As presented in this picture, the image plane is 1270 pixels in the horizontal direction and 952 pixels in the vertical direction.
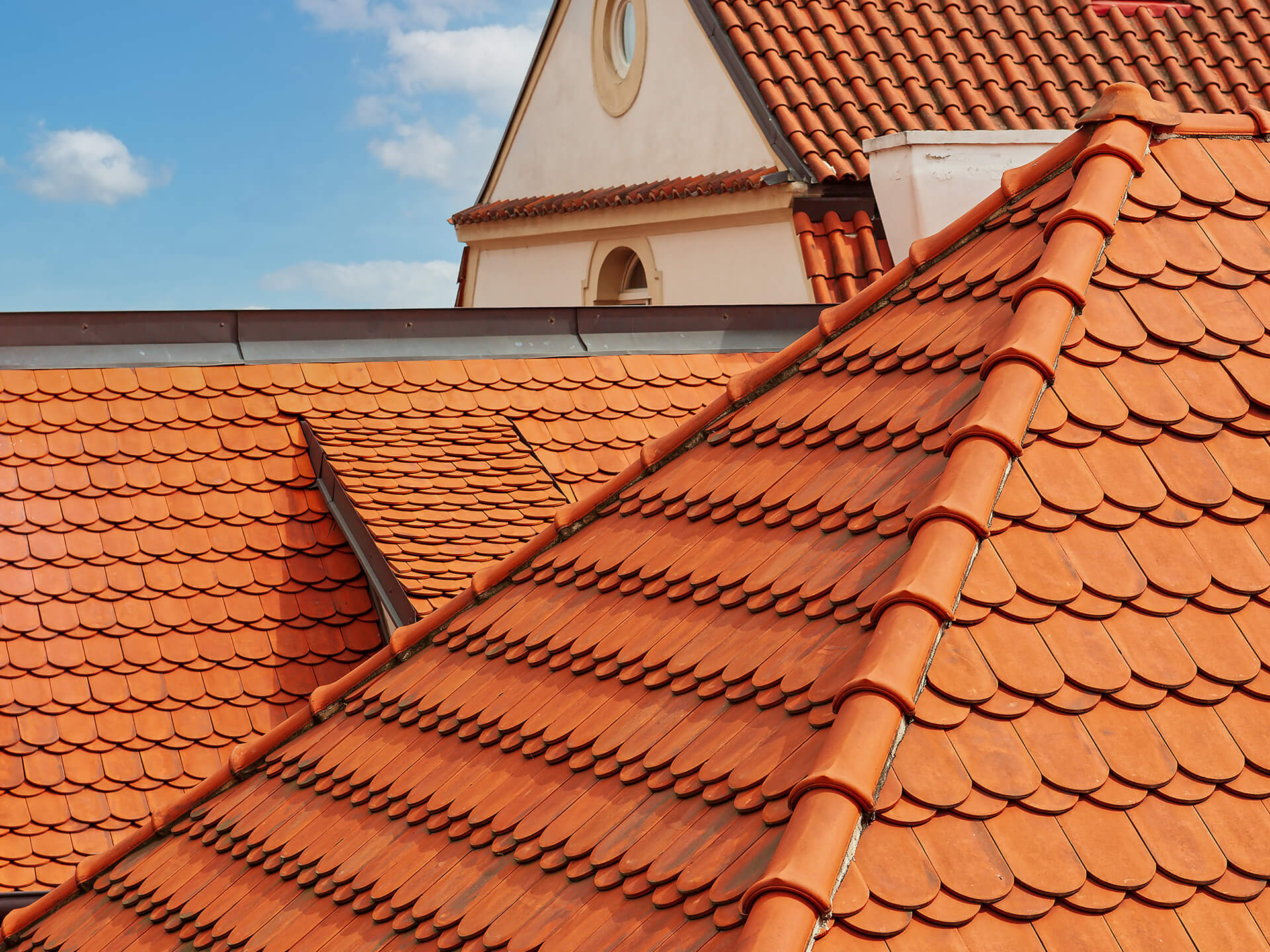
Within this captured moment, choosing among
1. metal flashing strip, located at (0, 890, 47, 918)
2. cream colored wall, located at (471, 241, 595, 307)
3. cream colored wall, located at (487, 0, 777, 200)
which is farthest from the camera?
cream colored wall, located at (471, 241, 595, 307)

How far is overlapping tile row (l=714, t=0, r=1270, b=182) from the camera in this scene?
12.2 metres

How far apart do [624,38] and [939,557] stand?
1436 cm

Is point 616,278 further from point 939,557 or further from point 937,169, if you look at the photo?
point 939,557

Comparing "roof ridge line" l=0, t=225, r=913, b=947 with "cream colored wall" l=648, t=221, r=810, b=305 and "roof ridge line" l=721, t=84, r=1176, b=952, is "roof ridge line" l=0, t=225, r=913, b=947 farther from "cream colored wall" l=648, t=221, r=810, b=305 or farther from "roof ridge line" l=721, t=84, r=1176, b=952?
"cream colored wall" l=648, t=221, r=810, b=305

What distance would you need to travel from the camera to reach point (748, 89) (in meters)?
12.7

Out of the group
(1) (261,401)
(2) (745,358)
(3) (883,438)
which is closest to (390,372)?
(1) (261,401)

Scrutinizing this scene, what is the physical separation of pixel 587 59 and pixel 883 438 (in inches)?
554

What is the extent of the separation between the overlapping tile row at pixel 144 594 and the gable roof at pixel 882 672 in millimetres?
1264

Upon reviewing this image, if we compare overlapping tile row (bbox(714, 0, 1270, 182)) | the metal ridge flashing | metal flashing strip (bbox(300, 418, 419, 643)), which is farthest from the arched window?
metal flashing strip (bbox(300, 418, 419, 643))

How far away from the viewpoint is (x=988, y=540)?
311cm

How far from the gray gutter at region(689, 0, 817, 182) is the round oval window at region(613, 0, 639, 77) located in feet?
8.13

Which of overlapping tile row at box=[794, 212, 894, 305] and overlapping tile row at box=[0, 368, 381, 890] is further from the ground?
overlapping tile row at box=[794, 212, 894, 305]

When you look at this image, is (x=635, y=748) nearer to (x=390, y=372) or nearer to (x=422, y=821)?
(x=422, y=821)

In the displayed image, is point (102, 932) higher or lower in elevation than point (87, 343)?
lower
